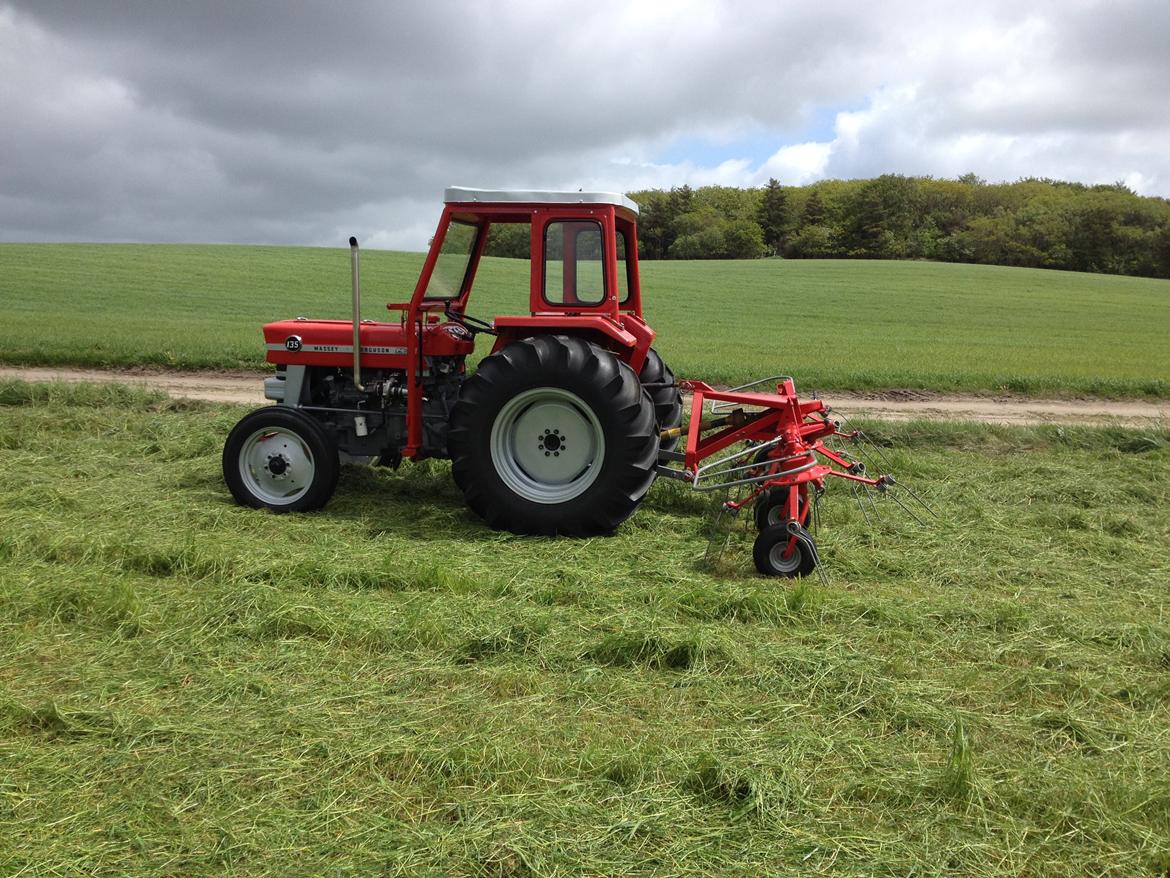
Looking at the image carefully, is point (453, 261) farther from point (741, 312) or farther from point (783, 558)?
point (741, 312)

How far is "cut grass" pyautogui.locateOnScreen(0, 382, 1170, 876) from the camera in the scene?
2.89m

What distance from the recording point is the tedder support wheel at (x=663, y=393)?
7.34 m

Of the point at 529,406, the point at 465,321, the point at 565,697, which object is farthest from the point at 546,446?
the point at 565,697

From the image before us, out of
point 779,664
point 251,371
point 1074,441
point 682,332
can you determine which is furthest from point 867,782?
point 682,332

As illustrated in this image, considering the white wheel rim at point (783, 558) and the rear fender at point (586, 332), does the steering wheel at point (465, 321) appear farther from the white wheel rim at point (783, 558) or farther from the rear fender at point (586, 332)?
the white wheel rim at point (783, 558)

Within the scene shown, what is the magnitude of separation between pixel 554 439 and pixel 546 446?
7 centimetres

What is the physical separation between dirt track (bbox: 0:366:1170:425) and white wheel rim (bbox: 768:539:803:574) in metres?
6.54

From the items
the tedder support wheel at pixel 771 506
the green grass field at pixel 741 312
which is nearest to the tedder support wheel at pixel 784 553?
the tedder support wheel at pixel 771 506

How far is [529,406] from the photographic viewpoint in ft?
20.7

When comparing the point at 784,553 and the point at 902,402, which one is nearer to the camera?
the point at 784,553

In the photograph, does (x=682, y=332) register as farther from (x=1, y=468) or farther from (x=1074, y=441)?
(x=1, y=468)

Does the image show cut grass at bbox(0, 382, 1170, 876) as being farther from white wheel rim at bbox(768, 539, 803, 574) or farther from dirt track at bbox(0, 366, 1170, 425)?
dirt track at bbox(0, 366, 1170, 425)

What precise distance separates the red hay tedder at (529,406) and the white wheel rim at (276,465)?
1 centimetres

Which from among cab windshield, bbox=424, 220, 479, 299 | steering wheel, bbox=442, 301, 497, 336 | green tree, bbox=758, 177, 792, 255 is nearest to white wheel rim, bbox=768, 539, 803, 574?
steering wheel, bbox=442, 301, 497, 336
